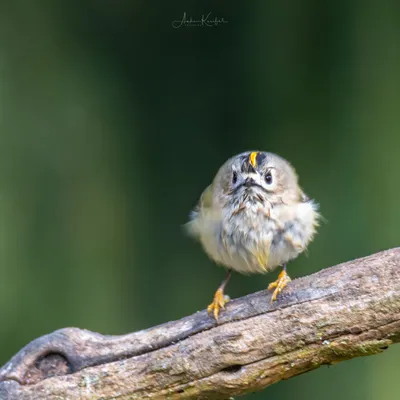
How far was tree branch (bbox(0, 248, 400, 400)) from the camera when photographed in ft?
7.89

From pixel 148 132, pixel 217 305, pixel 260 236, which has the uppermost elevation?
pixel 148 132

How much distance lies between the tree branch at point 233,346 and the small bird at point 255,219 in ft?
0.69

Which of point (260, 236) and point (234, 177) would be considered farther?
point (234, 177)

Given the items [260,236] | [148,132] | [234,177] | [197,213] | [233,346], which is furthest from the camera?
[148,132]

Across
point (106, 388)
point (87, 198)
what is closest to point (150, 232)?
point (87, 198)

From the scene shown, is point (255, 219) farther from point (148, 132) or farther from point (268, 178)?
point (148, 132)

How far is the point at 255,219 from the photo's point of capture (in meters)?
2.82

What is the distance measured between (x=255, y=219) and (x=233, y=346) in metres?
0.54

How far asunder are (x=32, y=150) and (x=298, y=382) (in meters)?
2.20

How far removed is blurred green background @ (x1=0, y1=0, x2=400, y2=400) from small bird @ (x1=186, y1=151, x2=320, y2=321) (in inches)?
62.4

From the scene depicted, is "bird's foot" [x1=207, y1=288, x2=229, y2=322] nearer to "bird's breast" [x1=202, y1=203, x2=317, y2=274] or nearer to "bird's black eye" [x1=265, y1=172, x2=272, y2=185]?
"bird's breast" [x1=202, y1=203, x2=317, y2=274]

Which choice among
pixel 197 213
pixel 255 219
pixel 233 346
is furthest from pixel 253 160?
pixel 233 346

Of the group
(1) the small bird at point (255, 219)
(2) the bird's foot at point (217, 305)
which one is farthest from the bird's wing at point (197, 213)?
(2) the bird's foot at point (217, 305)

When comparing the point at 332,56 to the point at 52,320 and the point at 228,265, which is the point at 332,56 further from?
the point at 52,320
